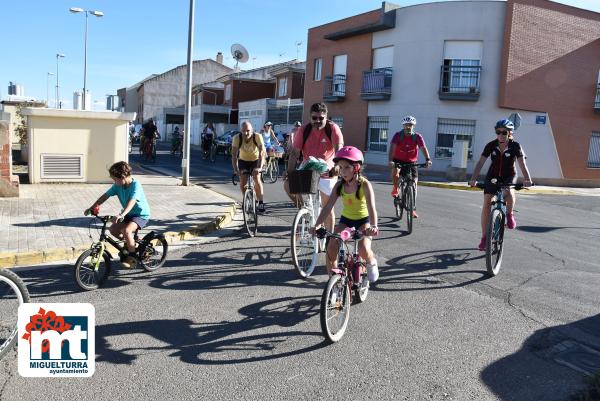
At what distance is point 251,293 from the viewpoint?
536 cm

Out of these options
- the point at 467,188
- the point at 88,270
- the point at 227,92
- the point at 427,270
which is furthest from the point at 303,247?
the point at 227,92

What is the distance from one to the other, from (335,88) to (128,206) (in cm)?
2572

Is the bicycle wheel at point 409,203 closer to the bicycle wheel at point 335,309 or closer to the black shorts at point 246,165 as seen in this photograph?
the black shorts at point 246,165

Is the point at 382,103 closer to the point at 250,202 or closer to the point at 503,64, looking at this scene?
the point at 503,64

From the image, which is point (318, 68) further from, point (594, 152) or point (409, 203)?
point (409, 203)

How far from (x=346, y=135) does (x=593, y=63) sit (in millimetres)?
12584

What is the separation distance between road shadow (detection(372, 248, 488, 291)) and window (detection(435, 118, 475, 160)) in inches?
698

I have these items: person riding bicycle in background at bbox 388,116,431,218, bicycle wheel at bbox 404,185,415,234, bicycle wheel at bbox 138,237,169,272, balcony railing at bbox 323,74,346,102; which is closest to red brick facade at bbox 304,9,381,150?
balcony railing at bbox 323,74,346,102

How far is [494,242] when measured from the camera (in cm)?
639

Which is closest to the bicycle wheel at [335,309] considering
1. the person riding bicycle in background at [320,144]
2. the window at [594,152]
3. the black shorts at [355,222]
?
the black shorts at [355,222]

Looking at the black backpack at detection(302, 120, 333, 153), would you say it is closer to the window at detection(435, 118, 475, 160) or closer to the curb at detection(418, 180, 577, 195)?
the curb at detection(418, 180, 577, 195)

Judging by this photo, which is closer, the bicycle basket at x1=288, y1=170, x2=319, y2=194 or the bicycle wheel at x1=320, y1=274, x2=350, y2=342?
the bicycle wheel at x1=320, y1=274, x2=350, y2=342

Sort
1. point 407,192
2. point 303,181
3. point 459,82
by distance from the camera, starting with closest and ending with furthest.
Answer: point 303,181 < point 407,192 < point 459,82

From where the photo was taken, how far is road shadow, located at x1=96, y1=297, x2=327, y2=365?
3.89 meters
